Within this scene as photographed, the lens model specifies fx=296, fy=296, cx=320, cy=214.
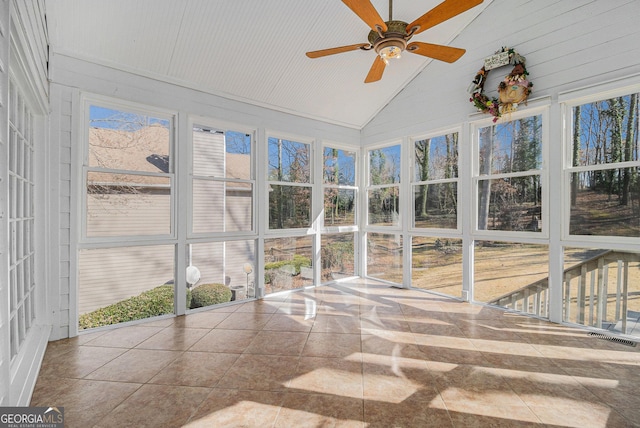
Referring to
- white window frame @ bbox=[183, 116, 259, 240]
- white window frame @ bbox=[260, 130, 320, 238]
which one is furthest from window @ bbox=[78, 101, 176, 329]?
white window frame @ bbox=[260, 130, 320, 238]

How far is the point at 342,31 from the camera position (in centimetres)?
366

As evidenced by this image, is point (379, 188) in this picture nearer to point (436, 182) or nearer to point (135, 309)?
point (436, 182)

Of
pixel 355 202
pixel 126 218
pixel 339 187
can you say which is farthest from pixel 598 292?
pixel 126 218

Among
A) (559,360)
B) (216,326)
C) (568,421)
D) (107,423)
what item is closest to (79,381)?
(107,423)

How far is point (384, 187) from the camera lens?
17.4 ft

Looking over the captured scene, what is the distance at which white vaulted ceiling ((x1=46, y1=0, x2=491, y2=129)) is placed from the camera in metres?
2.88

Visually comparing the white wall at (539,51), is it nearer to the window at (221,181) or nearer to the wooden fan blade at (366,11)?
the wooden fan blade at (366,11)

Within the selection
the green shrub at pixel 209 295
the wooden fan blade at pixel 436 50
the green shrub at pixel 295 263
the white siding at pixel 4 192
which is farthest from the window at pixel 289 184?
the white siding at pixel 4 192

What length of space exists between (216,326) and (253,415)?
1643 millimetres

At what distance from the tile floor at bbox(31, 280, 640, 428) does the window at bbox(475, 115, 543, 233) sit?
122 centimetres

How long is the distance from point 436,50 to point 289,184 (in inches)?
107

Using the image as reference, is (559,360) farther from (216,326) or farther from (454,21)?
(454,21)

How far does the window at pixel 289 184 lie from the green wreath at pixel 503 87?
2.57 metres

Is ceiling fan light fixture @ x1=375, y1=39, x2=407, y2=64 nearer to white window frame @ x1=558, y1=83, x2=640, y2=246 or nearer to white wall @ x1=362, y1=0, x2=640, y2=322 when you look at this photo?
white wall @ x1=362, y1=0, x2=640, y2=322
